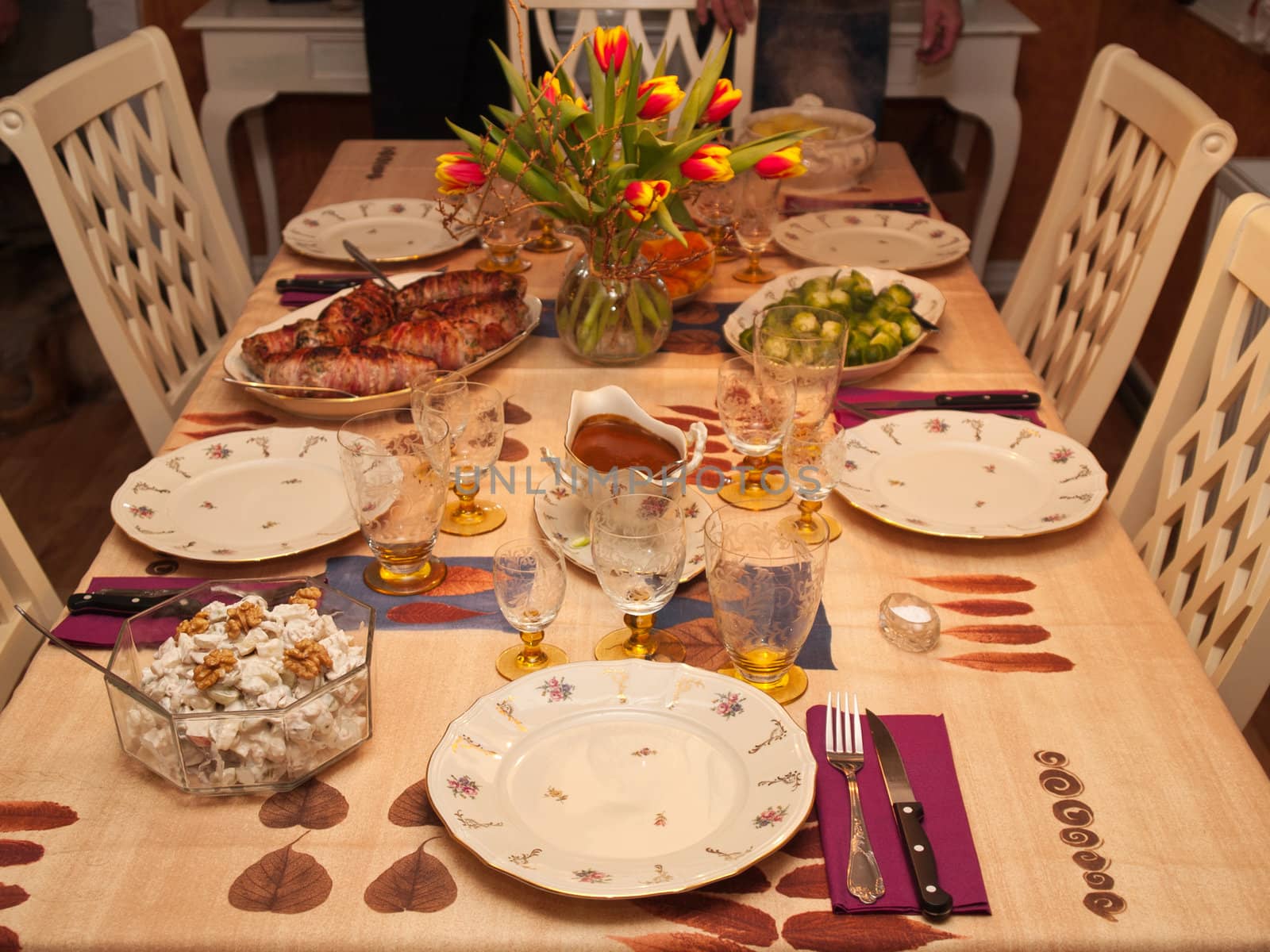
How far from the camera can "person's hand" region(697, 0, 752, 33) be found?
229cm

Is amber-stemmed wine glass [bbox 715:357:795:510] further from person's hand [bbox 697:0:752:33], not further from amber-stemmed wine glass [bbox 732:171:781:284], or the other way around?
person's hand [bbox 697:0:752:33]

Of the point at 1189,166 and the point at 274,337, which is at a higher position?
the point at 1189,166

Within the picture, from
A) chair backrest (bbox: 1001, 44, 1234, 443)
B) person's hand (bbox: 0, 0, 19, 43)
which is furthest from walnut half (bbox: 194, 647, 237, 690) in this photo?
person's hand (bbox: 0, 0, 19, 43)

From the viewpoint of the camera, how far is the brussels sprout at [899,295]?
5.19 feet

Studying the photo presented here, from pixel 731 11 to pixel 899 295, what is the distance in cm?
98

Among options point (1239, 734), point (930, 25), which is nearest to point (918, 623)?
point (1239, 734)

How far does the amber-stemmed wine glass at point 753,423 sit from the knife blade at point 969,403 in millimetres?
179

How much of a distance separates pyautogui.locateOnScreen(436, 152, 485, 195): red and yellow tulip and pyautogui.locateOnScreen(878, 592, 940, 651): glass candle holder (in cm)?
68

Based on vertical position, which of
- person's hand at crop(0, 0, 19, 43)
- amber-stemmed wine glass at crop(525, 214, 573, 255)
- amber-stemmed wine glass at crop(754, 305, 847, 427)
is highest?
amber-stemmed wine glass at crop(754, 305, 847, 427)

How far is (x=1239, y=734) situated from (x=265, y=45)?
2.96 meters

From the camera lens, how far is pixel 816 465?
1.21 metres

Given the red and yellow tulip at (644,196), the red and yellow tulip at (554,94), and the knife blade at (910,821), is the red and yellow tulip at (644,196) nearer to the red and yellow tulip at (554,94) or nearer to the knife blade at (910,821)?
the red and yellow tulip at (554,94)

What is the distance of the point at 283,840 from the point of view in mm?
842

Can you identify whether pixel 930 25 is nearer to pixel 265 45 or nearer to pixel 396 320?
pixel 265 45
